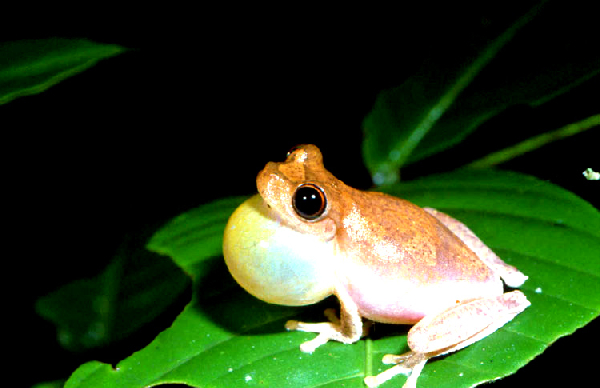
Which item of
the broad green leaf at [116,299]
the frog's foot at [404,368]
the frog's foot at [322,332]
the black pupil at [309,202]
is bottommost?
the broad green leaf at [116,299]

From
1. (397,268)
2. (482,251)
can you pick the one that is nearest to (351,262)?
(397,268)

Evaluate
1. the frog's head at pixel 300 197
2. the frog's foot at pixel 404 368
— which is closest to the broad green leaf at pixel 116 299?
the frog's head at pixel 300 197

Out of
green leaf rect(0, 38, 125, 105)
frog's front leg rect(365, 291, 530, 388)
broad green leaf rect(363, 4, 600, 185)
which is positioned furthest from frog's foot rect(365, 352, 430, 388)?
green leaf rect(0, 38, 125, 105)

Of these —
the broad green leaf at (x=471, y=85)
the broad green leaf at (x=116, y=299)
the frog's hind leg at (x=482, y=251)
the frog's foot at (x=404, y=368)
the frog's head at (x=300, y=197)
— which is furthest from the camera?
the broad green leaf at (x=471, y=85)

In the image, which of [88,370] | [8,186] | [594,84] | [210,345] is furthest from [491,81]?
[8,186]

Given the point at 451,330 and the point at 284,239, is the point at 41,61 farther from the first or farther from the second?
the point at 451,330

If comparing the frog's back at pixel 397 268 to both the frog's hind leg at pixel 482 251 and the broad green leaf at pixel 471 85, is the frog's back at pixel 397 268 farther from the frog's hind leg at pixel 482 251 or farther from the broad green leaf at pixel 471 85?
the broad green leaf at pixel 471 85

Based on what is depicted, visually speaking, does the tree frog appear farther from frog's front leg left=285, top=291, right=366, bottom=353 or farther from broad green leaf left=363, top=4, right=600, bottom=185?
broad green leaf left=363, top=4, right=600, bottom=185
